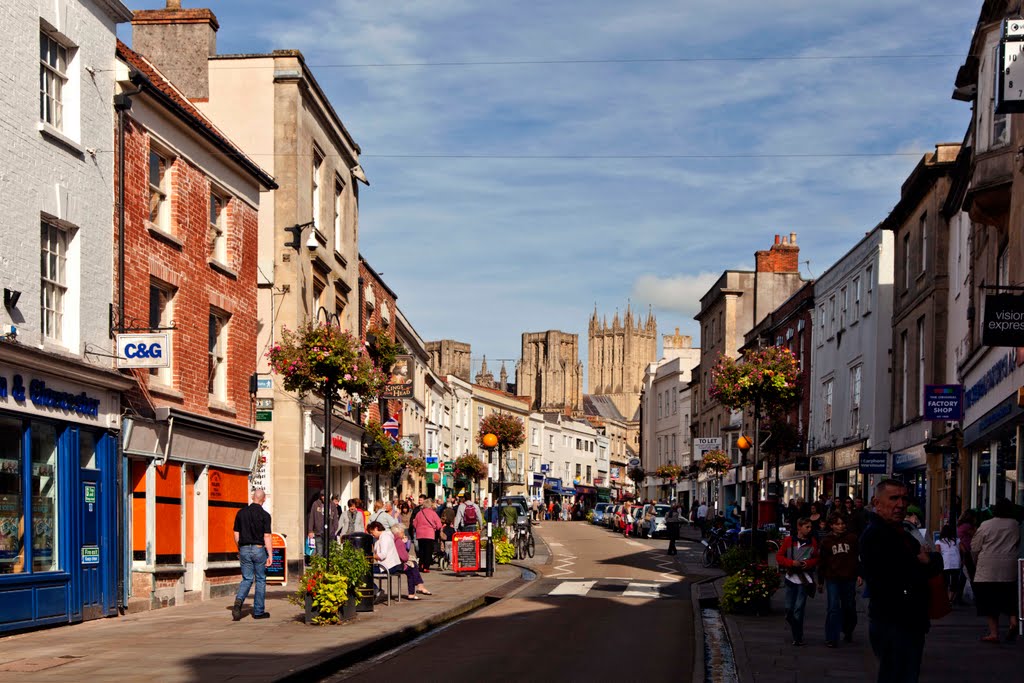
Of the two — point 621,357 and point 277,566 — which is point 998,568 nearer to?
point 277,566

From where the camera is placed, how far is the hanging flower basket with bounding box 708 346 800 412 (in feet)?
87.1

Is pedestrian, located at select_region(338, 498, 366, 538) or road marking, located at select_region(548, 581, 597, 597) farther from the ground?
pedestrian, located at select_region(338, 498, 366, 538)

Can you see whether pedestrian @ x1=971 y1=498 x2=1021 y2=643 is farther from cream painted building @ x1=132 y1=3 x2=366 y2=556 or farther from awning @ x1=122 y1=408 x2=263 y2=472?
cream painted building @ x1=132 y1=3 x2=366 y2=556

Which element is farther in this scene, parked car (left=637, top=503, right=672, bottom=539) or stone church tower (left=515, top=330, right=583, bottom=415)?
stone church tower (left=515, top=330, right=583, bottom=415)

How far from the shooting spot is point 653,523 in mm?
54219

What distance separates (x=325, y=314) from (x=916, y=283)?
16.4 metres

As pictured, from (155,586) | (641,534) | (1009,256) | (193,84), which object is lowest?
(641,534)

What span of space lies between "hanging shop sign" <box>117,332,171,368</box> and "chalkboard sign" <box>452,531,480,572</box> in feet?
38.5

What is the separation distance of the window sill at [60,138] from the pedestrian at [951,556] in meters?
14.7

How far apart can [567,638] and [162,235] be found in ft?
31.7

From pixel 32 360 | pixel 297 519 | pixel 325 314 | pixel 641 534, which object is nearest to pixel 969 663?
pixel 32 360

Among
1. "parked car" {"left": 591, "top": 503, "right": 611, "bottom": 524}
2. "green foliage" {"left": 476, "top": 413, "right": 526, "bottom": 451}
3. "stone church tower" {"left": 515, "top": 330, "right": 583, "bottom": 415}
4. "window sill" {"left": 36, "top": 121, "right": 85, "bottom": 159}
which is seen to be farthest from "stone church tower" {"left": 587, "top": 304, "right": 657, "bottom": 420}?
"window sill" {"left": 36, "top": 121, "right": 85, "bottom": 159}

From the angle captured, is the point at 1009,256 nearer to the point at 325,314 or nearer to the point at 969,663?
the point at 969,663

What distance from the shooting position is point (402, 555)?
69.5 feet
